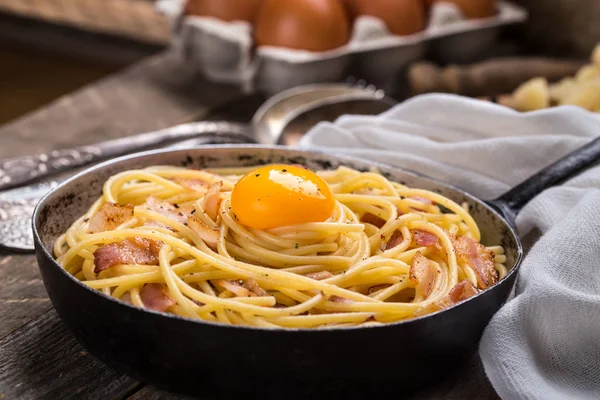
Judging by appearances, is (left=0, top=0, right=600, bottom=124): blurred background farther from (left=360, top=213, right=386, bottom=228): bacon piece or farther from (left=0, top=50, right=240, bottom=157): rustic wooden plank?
(left=360, top=213, right=386, bottom=228): bacon piece

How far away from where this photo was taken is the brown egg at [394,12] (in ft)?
7.51

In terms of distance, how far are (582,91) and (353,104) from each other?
1.86 ft

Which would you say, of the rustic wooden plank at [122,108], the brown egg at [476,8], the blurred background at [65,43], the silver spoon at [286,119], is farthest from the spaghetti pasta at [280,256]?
the blurred background at [65,43]

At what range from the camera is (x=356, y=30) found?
7.43 feet

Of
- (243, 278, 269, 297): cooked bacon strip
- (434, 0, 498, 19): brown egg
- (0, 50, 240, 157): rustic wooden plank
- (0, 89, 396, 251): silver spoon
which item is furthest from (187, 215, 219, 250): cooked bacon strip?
(434, 0, 498, 19): brown egg

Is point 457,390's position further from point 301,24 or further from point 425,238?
point 301,24

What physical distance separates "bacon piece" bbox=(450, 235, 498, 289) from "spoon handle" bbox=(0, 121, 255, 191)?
2.48ft

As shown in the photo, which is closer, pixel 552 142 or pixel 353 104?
pixel 552 142

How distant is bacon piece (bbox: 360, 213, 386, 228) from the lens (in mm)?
1301

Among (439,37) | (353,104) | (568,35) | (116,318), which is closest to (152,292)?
(116,318)

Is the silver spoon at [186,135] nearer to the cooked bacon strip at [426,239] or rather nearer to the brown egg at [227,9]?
the brown egg at [227,9]

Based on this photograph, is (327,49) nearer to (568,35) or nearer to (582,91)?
(582,91)

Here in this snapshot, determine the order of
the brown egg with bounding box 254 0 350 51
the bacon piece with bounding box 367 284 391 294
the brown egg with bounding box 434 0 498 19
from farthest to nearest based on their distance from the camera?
1. the brown egg with bounding box 434 0 498 19
2. the brown egg with bounding box 254 0 350 51
3. the bacon piece with bounding box 367 284 391 294

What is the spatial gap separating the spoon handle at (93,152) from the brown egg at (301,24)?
0.41 m
